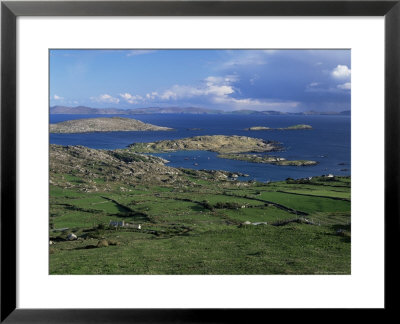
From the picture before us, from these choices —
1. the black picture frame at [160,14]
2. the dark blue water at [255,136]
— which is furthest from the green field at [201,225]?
the black picture frame at [160,14]

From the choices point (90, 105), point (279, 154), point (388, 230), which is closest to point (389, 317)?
point (388, 230)

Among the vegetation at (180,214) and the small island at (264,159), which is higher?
the small island at (264,159)

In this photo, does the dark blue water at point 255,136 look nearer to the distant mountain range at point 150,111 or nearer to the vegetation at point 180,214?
the distant mountain range at point 150,111

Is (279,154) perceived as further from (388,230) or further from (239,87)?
(388,230)

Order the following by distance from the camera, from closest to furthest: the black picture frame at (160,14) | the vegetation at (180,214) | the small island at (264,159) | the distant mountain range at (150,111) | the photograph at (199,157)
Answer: the black picture frame at (160,14)
the vegetation at (180,214)
the photograph at (199,157)
the distant mountain range at (150,111)
the small island at (264,159)

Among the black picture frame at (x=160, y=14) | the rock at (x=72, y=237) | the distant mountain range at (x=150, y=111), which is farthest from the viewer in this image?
the rock at (x=72, y=237)

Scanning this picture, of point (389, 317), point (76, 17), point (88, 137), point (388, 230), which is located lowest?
point (389, 317)
